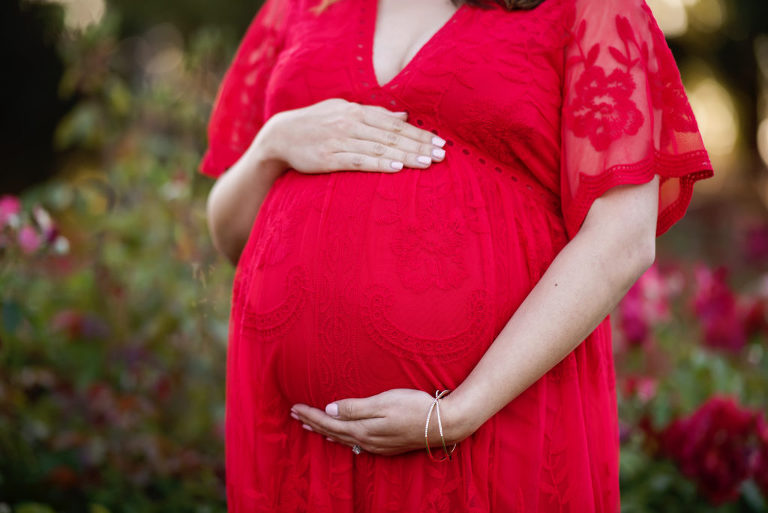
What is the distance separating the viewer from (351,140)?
1.42m

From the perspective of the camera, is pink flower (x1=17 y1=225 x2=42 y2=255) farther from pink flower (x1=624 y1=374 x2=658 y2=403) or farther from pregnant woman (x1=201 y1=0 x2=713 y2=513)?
pink flower (x1=624 y1=374 x2=658 y2=403)

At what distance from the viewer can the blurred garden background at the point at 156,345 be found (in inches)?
94.0

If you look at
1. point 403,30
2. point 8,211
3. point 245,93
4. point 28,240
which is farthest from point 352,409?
point 8,211

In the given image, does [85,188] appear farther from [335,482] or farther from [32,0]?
[32,0]

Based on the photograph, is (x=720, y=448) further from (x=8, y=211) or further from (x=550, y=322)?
Result: (x=8, y=211)

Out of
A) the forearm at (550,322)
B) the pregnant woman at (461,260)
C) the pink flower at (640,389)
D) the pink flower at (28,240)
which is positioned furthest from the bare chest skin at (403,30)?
the pink flower at (640,389)

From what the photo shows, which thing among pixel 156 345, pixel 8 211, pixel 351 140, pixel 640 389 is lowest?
pixel 640 389

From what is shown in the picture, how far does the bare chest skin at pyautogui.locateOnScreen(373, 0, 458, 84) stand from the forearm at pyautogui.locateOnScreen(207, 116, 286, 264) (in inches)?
12.3

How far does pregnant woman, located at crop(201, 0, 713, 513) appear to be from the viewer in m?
1.25

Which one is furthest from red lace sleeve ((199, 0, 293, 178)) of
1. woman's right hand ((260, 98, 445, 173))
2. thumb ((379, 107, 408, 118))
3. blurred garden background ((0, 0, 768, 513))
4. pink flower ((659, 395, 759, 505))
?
pink flower ((659, 395, 759, 505))

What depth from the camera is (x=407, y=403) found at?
4.08ft

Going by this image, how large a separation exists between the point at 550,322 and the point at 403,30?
727 millimetres

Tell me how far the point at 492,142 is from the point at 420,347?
1.44 ft

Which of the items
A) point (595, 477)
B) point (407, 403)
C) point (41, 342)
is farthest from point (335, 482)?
point (41, 342)
